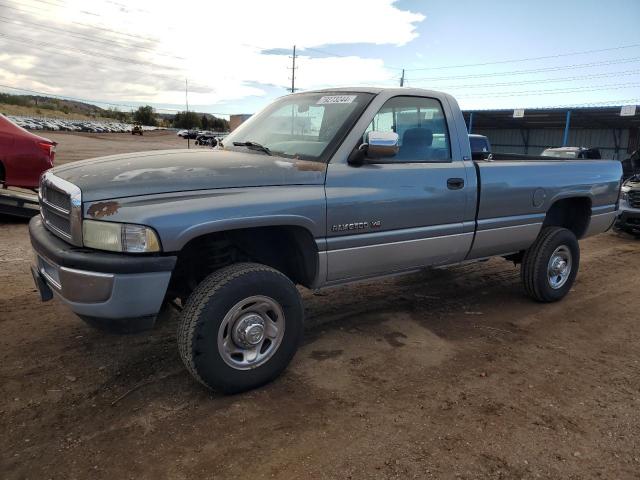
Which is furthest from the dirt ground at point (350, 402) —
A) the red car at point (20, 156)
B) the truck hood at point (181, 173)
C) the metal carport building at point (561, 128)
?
the metal carport building at point (561, 128)

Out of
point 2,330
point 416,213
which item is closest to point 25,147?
point 2,330

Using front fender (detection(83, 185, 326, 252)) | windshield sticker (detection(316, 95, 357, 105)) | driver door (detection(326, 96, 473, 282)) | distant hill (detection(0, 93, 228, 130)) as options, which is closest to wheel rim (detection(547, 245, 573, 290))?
driver door (detection(326, 96, 473, 282))

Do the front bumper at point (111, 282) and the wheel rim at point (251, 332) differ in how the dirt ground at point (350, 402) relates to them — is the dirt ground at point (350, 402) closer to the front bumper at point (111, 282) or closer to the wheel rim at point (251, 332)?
the wheel rim at point (251, 332)

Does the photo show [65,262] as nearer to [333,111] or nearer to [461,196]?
[333,111]

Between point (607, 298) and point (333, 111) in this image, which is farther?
point (607, 298)

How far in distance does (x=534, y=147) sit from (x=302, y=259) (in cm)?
3887

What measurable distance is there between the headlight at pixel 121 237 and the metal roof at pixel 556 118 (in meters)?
30.0

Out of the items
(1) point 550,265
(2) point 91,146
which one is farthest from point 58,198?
(2) point 91,146

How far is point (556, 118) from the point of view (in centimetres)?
3288

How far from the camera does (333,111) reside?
3.88 metres

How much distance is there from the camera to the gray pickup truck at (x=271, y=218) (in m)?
2.78

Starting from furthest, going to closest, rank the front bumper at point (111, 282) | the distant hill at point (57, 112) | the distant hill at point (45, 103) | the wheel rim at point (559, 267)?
1. the distant hill at point (45, 103)
2. the distant hill at point (57, 112)
3. the wheel rim at point (559, 267)
4. the front bumper at point (111, 282)

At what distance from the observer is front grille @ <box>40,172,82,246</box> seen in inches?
110

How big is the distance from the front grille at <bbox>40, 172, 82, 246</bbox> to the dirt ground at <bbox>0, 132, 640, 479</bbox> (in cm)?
103
